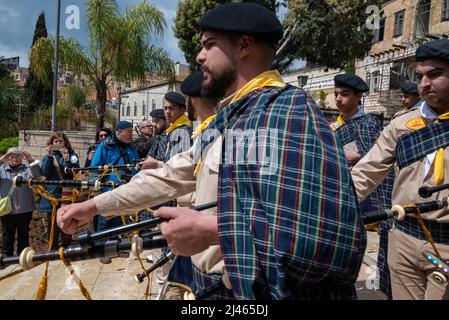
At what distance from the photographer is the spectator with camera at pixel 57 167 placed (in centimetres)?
603

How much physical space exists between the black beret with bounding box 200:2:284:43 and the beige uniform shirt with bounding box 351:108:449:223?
4.32 feet

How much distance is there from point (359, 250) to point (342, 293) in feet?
0.56

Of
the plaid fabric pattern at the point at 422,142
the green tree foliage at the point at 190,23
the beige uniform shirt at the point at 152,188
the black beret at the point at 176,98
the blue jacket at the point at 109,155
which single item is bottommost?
the blue jacket at the point at 109,155

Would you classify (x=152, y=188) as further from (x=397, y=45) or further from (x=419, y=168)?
(x=397, y=45)

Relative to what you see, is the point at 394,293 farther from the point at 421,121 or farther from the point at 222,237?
the point at 222,237

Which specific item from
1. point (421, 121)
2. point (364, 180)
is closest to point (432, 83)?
point (421, 121)

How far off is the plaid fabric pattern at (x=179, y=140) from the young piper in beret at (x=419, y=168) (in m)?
1.92

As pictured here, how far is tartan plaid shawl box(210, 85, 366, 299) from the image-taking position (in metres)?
1.12

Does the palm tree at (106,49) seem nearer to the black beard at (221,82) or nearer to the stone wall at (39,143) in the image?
the stone wall at (39,143)

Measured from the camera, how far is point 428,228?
2.35 m

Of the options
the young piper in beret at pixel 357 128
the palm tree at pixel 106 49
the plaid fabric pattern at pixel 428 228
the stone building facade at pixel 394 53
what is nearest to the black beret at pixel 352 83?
the young piper in beret at pixel 357 128

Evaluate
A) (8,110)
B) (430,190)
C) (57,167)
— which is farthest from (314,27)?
(8,110)

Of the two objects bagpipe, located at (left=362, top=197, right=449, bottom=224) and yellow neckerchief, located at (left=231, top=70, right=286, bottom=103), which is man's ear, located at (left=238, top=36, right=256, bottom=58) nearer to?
yellow neckerchief, located at (left=231, top=70, right=286, bottom=103)

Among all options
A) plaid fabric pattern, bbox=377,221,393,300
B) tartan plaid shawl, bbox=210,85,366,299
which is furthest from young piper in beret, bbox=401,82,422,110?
tartan plaid shawl, bbox=210,85,366,299
